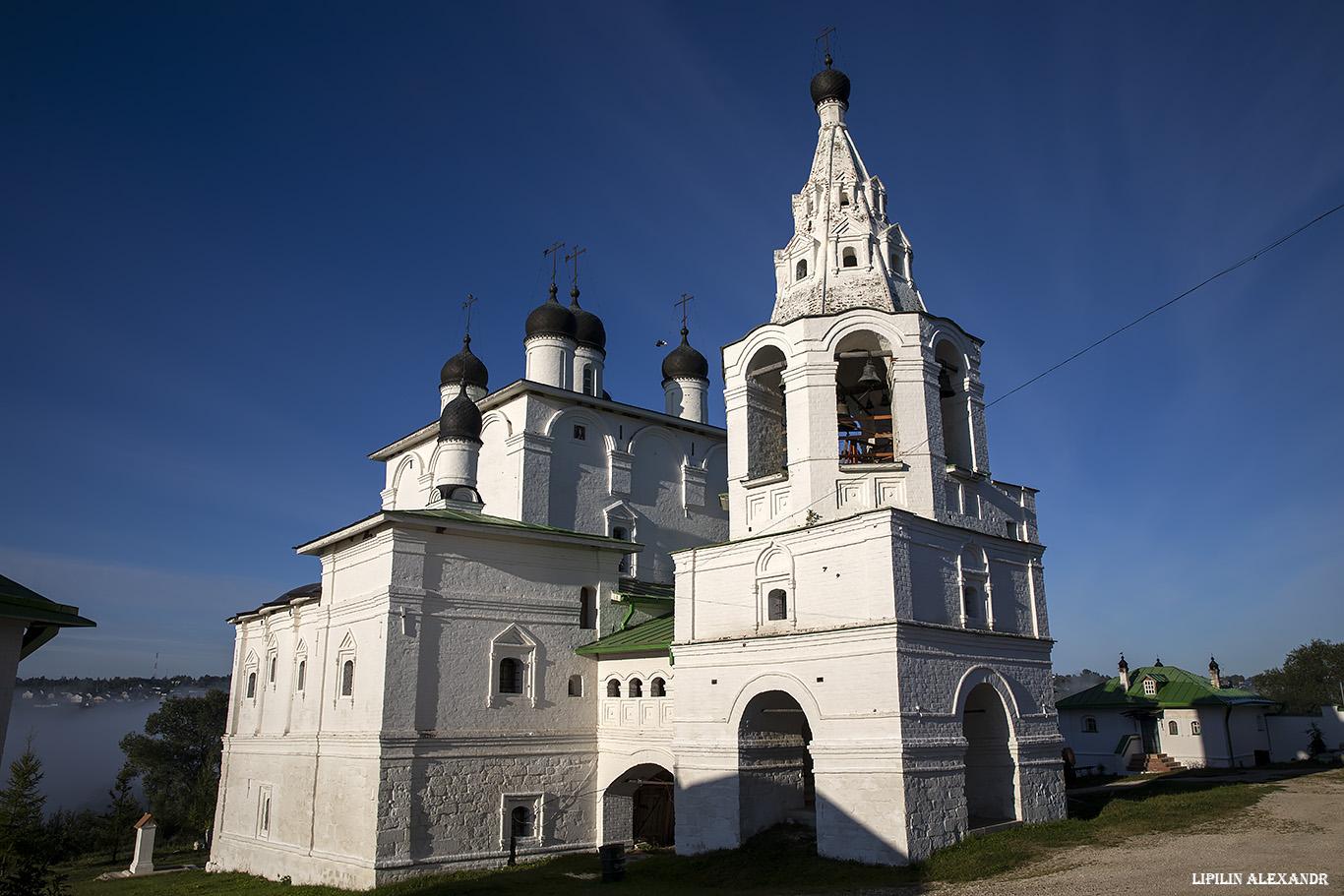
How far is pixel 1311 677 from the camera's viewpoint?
55.6 m

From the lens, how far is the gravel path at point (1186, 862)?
922 centimetres

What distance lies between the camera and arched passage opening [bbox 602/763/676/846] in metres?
15.7

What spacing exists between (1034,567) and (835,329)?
4.88 m

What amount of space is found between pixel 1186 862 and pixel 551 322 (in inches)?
613

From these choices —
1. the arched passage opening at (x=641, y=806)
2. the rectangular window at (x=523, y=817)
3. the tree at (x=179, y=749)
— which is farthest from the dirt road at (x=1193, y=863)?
the tree at (x=179, y=749)

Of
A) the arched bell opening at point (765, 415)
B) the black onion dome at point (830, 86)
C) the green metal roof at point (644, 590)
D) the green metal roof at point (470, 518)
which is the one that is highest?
the black onion dome at point (830, 86)

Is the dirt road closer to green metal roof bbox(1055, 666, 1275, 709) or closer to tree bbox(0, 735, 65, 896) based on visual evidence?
tree bbox(0, 735, 65, 896)

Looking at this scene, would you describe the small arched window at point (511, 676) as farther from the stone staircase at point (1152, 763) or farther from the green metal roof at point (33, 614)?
the stone staircase at point (1152, 763)

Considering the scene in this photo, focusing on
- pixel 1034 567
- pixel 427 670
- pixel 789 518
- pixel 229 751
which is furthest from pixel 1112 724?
pixel 229 751

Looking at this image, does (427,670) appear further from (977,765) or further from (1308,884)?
(1308,884)

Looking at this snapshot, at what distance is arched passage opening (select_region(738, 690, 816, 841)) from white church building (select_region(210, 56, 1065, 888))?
1.7 inches

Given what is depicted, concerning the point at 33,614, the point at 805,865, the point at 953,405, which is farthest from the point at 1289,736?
the point at 33,614

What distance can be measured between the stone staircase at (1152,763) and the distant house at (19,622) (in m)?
27.1

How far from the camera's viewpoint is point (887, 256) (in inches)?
571
